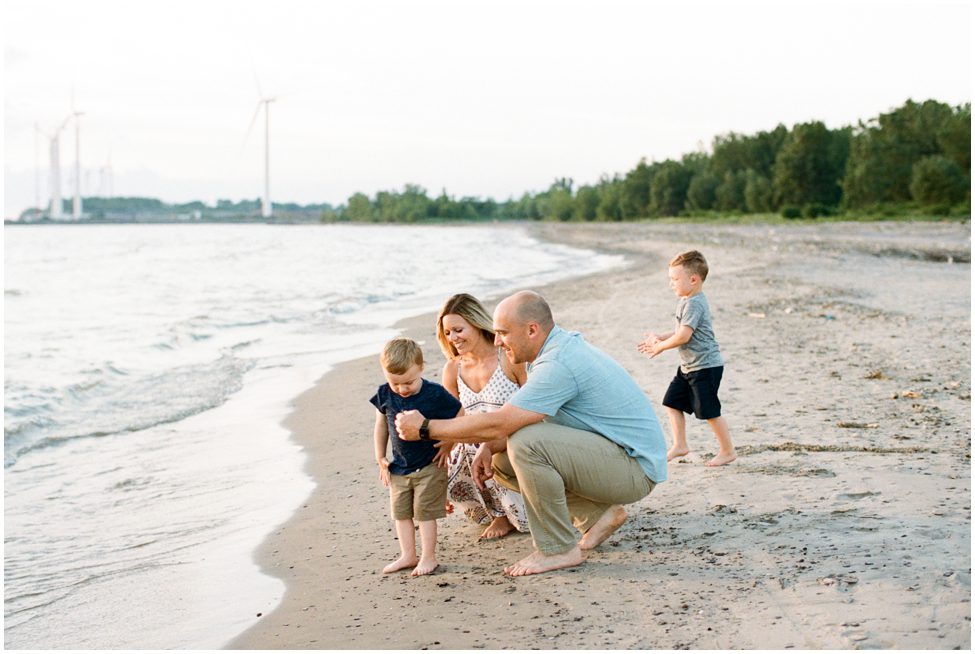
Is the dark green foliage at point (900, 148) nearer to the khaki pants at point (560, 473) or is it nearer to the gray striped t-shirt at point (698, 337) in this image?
the gray striped t-shirt at point (698, 337)

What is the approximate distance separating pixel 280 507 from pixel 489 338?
1.94 metres

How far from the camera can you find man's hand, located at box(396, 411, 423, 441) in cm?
415

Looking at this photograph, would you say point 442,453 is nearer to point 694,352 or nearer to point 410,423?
point 410,423

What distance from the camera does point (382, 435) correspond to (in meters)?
4.43

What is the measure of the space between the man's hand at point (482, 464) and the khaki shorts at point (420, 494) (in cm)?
14

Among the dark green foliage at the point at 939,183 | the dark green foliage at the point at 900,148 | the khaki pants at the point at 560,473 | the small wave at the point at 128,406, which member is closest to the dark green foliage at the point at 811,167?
the dark green foliage at the point at 900,148

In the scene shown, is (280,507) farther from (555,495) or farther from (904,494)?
(904,494)

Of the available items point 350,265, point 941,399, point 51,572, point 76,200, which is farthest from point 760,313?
point 76,200

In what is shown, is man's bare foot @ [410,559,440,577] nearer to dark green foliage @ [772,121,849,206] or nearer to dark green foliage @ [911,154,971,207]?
dark green foliage @ [911,154,971,207]

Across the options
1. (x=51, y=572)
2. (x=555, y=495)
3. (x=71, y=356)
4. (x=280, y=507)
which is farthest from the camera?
(x=71, y=356)

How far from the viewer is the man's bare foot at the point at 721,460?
5609 mm

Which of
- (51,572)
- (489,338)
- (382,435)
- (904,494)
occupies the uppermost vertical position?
(489,338)

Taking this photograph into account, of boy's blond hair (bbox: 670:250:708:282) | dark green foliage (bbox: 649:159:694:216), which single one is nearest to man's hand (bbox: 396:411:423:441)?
boy's blond hair (bbox: 670:250:708:282)

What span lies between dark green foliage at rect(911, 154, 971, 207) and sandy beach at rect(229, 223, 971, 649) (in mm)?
41910
